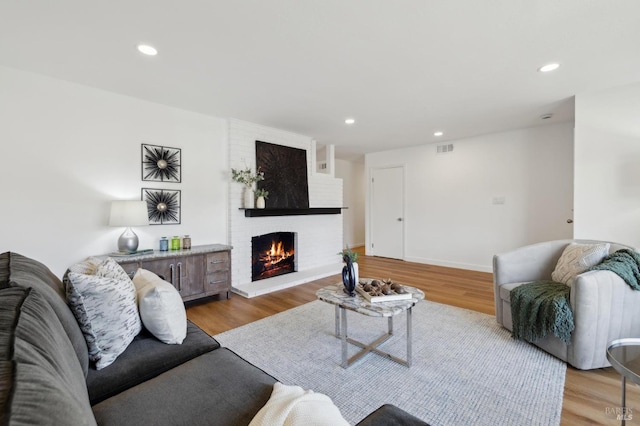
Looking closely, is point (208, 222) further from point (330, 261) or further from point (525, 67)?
point (525, 67)

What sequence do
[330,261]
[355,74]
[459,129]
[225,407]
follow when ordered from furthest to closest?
[330,261] → [459,129] → [355,74] → [225,407]

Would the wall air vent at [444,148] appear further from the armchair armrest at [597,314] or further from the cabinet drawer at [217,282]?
the cabinet drawer at [217,282]

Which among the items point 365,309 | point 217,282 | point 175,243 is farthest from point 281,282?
point 365,309

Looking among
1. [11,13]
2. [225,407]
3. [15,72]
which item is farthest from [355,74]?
[15,72]

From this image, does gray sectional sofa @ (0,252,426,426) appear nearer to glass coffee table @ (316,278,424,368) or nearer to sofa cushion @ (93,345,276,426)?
sofa cushion @ (93,345,276,426)

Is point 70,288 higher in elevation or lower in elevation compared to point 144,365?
higher

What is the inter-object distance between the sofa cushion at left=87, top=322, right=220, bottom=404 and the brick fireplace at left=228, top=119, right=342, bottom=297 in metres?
2.20

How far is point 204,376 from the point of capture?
49.6 inches

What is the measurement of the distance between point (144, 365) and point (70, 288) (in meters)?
0.49

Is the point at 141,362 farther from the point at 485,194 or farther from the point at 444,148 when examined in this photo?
the point at 444,148

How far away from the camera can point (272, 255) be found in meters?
4.72

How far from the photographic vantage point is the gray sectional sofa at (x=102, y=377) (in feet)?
1.68

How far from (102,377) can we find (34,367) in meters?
0.89

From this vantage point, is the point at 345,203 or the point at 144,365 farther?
the point at 345,203
